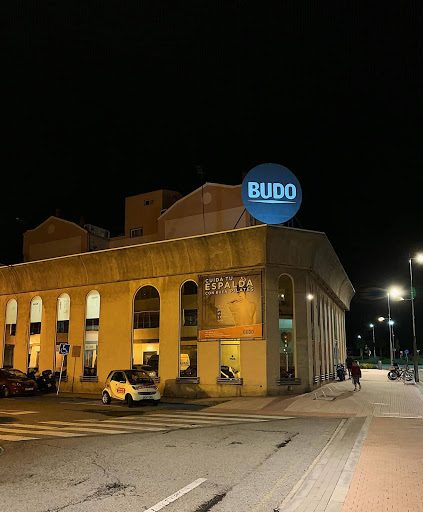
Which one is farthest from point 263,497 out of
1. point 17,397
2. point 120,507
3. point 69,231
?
point 69,231

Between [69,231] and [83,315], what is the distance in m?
9.65

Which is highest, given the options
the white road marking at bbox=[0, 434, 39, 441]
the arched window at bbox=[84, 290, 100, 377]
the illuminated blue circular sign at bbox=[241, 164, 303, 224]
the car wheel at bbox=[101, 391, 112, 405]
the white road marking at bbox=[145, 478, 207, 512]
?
the illuminated blue circular sign at bbox=[241, 164, 303, 224]

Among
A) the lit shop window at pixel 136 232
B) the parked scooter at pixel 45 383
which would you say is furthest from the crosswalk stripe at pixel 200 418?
the lit shop window at pixel 136 232

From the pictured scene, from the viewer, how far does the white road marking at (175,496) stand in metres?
6.51

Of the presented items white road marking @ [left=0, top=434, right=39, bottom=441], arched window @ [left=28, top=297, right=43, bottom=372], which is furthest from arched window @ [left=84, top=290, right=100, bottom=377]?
white road marking @ [left=0, top=434, right=39, bottom=441]

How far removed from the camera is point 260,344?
23172mm

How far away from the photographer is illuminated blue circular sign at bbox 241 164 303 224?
24203 millimetres

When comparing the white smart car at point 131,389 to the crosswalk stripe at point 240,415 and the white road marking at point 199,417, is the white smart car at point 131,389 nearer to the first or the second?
the crosswalk stripe at point 240,415

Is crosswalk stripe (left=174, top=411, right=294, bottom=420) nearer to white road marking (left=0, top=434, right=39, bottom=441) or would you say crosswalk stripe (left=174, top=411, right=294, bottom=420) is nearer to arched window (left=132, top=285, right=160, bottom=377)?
white road marking (left=0, top=434, right=39, bottom=441)

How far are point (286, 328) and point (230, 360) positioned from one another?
3.26m

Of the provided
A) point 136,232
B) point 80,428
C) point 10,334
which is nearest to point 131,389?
point 80,428

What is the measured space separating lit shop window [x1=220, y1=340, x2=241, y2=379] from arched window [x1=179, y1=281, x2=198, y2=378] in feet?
5.36

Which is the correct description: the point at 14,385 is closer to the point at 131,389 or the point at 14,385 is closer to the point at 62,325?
the point at 62,325

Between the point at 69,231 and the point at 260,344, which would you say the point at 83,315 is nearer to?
the point at 69,231
